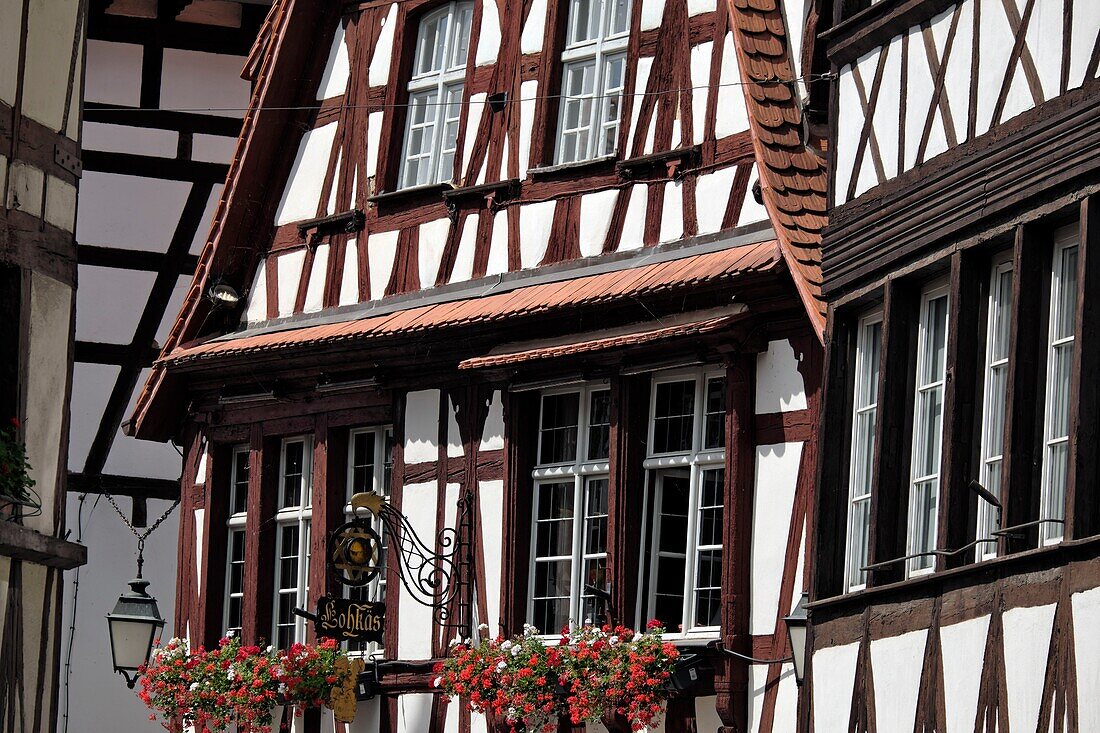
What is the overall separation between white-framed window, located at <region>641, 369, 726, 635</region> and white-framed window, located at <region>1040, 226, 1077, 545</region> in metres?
4.71

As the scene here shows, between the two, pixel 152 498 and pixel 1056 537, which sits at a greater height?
pixel 152 498

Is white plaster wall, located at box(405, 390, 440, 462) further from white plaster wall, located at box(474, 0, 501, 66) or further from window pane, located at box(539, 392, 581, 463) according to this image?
white plaster wall, located at box(474, 0, 501, 66)

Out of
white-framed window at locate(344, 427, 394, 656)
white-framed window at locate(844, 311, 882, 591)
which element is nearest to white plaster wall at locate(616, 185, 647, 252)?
white-framed window at locate(344, 427, 394, 656)

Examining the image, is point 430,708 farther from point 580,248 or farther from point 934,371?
point 934,371

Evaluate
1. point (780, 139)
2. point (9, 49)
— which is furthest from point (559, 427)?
point (9, 49)

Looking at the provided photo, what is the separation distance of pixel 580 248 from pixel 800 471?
119 inches

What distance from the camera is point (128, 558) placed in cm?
2436

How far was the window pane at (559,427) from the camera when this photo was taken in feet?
56.9

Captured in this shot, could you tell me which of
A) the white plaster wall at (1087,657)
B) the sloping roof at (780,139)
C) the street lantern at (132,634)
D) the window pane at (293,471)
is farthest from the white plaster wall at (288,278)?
the white plaster wall at (1087,657)

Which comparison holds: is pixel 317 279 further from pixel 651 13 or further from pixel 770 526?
pixel 770 526

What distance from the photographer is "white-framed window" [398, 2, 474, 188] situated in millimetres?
19000

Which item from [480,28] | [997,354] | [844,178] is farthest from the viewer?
[480,28]

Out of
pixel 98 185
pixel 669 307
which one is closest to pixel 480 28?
pixel 669 307

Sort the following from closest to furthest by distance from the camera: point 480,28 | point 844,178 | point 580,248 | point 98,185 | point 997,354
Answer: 1. point 997,354
2. point 844,178
3. point 580,248
4. point 480,28
5. point 98,185
